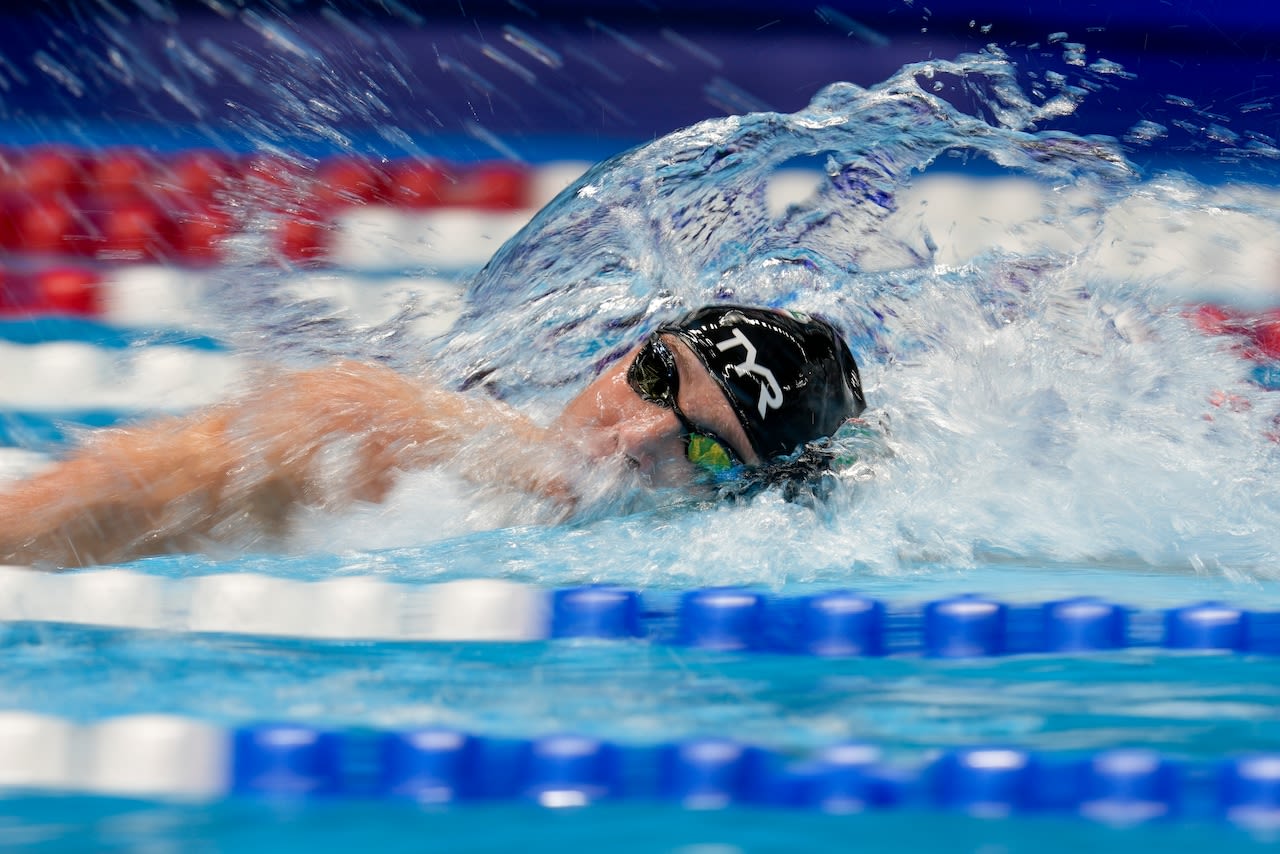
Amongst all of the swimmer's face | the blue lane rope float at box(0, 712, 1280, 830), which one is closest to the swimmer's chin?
the swimmer's face

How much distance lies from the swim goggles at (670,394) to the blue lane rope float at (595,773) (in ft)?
2.73

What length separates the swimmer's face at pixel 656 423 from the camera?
2316 millimetres

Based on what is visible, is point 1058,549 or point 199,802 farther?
point 1058,549

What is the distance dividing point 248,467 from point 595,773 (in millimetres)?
1126

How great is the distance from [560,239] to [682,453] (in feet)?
3.58

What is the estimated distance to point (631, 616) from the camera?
216cm

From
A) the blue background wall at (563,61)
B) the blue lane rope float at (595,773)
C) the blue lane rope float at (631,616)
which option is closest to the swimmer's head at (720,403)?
the blue lane rope float at (631,616)

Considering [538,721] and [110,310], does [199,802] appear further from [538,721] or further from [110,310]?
[110,310]

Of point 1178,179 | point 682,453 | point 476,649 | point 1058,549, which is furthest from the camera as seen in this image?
point 1178,179

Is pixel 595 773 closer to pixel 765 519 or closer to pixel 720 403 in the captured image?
pixel 720 403

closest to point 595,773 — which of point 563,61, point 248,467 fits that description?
point 248,467

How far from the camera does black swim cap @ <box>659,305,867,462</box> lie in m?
2.32

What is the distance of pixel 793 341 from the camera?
2.39 meters

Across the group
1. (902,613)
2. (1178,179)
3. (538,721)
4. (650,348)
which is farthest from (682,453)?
(1178,179)
